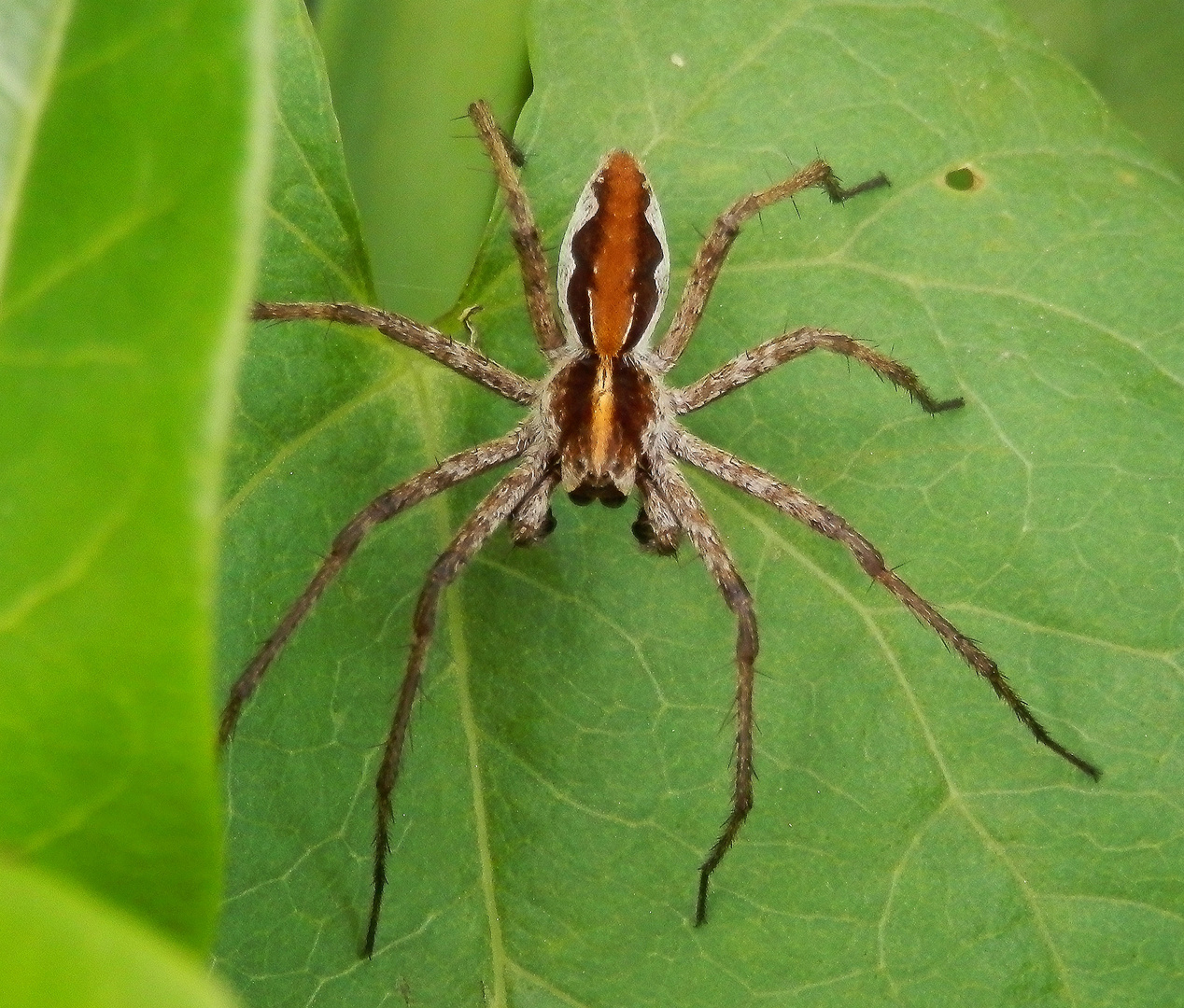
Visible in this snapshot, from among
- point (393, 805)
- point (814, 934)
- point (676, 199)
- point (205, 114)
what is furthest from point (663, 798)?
point (205, 114)

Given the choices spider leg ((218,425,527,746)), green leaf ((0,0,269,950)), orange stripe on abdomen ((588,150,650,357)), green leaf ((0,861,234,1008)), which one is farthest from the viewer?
orange stripe on abdomen ((588,150,650,357))

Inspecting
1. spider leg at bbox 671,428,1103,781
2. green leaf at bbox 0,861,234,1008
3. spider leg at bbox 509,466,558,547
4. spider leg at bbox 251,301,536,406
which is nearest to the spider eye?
spider leg at bbox 251,301,536,406

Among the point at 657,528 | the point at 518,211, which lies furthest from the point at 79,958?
the point at 518,211

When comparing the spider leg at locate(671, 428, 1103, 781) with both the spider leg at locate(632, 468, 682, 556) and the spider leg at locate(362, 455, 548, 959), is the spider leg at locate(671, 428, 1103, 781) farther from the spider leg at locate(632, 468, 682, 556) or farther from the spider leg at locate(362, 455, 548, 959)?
the spider leg at locate(362, 455, 548, 959)

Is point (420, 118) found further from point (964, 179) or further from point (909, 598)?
point (909, 598)

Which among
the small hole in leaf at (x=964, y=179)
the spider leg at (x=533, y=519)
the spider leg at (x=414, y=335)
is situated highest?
the small hole in leaf at (x=964, y=179)

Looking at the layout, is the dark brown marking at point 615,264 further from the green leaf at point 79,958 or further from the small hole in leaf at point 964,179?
the green leaf at point 79,958

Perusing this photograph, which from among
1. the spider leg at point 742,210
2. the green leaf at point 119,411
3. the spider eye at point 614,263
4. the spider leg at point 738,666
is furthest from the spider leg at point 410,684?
the green leaf at point 119,411
